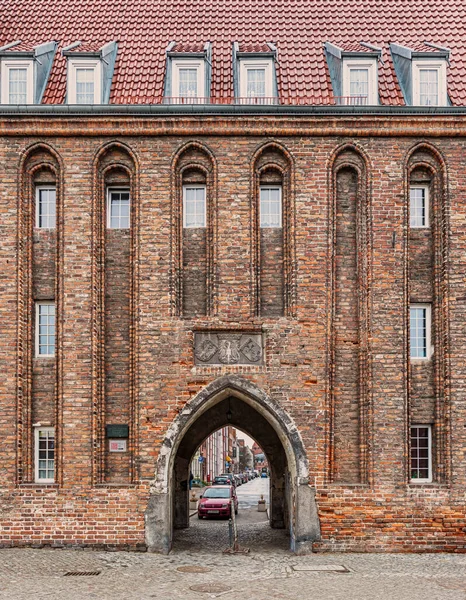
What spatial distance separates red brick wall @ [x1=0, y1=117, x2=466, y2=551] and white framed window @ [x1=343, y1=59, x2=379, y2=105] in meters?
1.03

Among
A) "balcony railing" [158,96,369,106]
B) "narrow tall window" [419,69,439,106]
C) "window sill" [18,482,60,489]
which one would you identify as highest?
"narrow tall window" [419,69,439,106]

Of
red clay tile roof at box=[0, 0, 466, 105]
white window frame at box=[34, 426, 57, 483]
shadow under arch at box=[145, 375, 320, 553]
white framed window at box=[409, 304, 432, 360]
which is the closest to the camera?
shadow under arch at box=[145, 375, 320, 553]

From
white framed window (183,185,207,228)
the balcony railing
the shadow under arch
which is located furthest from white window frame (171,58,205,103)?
the shadow under arch

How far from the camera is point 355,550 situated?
16562mm

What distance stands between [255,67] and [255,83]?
384 mm

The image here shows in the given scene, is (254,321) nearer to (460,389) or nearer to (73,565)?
(460,389)

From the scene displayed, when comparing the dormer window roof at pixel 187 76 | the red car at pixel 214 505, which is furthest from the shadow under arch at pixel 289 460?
the red car at pixel 214 505

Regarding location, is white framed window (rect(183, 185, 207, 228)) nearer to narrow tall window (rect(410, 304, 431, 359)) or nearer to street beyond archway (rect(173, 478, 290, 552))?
narrow tall window (rect(410, 304, 431, 359))

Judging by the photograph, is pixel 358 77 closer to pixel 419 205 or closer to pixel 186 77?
pixel 419 205

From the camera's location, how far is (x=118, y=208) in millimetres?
18062

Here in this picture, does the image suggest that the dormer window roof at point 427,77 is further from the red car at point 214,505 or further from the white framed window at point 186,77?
the red car at point 214,505

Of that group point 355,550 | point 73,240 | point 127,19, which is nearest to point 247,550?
point 355,550

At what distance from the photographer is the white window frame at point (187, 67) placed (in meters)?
18.3

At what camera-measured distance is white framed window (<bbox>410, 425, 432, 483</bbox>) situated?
17.2 meters
